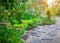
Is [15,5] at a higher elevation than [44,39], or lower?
higher

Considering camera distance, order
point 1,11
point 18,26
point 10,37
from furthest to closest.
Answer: point 18,26 → point 10,37 → point 1,11

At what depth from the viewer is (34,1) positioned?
10.6 m

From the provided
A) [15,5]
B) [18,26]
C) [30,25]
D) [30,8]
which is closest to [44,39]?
[18,26]

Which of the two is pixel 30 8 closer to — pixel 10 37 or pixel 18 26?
pixel 18 26

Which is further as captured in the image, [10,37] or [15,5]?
A: [10,37]

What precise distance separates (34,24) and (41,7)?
2102 mm

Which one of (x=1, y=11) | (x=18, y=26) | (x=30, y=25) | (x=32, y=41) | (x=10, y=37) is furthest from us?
(x=30, y=25)

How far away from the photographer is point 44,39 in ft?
20.8

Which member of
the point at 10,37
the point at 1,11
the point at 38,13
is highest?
the point at 1,11

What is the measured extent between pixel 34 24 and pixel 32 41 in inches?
110

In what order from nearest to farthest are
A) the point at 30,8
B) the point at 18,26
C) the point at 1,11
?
the point at 1,11, the point at 18,26, the point at 30,8

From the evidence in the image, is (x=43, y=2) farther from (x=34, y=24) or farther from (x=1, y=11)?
(x=1, y=11)

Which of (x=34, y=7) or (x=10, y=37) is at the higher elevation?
(x=10, y=37)

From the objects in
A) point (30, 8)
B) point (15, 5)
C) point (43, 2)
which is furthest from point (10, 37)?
point (43, 2)
